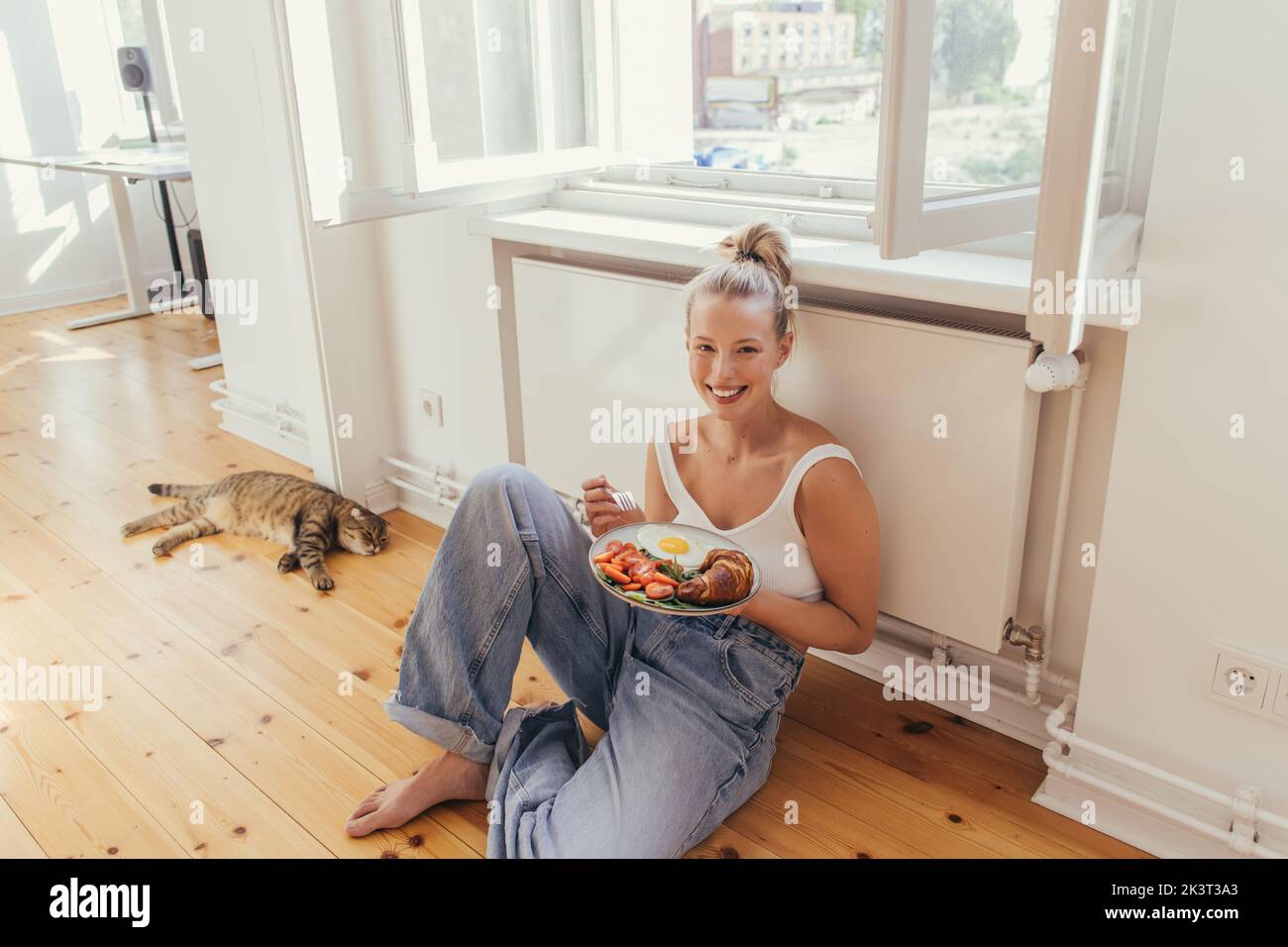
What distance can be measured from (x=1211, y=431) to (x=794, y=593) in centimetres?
63

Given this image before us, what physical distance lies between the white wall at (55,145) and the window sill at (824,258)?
144 inches

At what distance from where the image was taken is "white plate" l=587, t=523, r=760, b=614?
4.69 feet

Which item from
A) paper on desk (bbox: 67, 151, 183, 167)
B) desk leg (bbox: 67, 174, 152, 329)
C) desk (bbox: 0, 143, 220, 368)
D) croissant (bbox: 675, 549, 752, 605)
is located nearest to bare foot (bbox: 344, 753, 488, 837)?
croissant (bbox: 675, 549, 752, 605)

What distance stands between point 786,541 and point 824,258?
0.47m

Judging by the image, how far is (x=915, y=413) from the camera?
1634mm

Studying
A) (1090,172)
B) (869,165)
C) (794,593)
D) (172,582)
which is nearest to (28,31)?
(172,582)

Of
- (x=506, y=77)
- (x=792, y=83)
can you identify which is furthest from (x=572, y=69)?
(x=792, y=83)

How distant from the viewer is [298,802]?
5.57 feet

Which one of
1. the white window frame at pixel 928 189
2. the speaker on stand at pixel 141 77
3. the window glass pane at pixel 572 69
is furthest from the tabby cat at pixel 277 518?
the speaker on stand at pixel 141 77

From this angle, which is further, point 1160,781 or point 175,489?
point 175,489

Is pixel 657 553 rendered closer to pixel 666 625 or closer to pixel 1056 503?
pixel 666 625

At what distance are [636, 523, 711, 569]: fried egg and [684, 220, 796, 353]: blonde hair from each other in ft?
1.05

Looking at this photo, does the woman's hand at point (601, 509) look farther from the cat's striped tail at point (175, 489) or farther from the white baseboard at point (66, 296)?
the white baseboard at point (66, 296)

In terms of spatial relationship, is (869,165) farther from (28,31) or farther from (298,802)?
(28,31)
